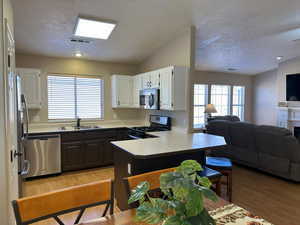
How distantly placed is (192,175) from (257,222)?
0.70 meters

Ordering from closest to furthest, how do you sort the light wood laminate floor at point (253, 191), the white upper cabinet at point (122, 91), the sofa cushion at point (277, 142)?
the light wood laminate floor at point (253, 191), the sofa cushion at point (277, 142), the white upper cabinet at point (122, 91)

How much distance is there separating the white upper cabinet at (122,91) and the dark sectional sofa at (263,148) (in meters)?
2.15

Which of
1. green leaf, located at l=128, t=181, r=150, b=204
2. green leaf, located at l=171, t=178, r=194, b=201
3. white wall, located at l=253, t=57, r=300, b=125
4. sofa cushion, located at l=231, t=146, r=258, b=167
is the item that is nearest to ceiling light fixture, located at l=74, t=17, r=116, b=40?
green leaf, located at l=128, t=181, r=150, b=204

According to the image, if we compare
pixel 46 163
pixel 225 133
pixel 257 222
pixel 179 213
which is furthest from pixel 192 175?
pixel 225 133

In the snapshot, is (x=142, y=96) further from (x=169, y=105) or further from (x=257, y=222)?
(x=257, y=222)

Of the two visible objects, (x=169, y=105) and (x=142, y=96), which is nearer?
(x=169, y=105)

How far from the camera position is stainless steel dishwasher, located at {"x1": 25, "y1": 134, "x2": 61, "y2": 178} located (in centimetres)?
379

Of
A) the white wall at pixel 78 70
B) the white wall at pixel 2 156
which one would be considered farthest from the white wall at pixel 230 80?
the white wall at pixel 2 156

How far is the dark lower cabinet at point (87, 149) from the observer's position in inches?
163

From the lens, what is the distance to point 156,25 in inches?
141

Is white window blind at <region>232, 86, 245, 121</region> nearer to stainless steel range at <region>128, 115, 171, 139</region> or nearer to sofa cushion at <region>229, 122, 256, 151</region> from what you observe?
sofa cushion at <region>229, 122, 256, 151</region>

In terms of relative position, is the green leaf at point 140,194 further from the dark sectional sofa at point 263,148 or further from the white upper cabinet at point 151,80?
the dark sectional sofa at point 263,148

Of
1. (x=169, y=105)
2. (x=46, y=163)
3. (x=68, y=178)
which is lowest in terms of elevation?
(x=68, y=178)

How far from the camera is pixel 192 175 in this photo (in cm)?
79
